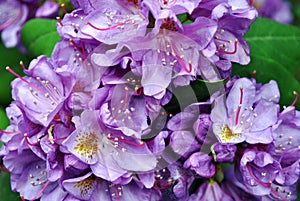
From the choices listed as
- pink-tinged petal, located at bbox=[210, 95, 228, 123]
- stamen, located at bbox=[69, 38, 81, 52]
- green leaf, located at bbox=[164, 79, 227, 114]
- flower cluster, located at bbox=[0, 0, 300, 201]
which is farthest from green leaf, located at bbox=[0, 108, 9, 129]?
pink-tinged petal, located at bbox=[210, 95, 228, 123]

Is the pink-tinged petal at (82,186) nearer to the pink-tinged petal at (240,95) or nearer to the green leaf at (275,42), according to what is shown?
the pink-tinged petal at (240,95)

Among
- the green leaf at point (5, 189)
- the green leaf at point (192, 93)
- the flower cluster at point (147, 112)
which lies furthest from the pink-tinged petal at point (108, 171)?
the green leaf at point (5, 189)

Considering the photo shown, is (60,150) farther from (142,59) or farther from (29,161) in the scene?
(142,59)

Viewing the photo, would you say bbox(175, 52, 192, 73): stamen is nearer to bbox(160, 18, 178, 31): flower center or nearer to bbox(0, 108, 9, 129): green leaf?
bbox(160, 18, 178, 31): flower center

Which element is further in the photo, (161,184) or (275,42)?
(275,42)

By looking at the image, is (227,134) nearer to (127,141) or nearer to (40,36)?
(127,141)

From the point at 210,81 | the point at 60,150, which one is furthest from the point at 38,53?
the point at 210,81

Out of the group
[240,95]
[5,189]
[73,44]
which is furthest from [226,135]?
[5,189]
